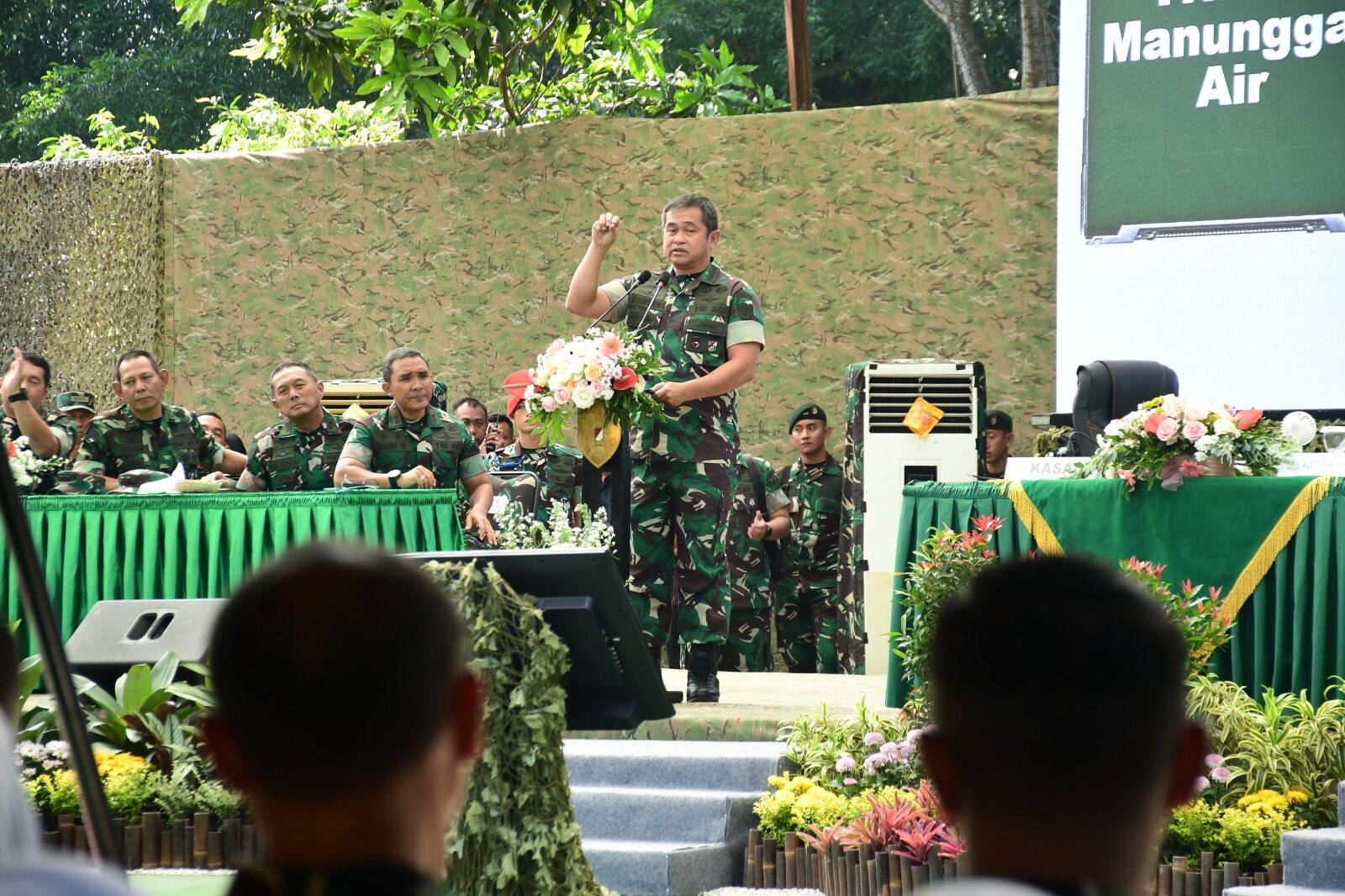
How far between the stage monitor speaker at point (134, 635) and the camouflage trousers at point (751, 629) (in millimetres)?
3865

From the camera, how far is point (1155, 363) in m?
7.76

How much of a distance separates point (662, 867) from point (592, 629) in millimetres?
1834

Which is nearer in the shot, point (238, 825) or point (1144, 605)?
point (1144, 605)

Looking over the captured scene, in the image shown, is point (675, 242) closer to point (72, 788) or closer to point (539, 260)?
point (72, 788)

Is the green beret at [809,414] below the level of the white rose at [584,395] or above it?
below

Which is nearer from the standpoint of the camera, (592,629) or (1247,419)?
(592,629)

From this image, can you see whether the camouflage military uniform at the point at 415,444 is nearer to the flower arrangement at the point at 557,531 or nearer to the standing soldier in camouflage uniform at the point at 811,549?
the flower arrangement at the point at 557,531

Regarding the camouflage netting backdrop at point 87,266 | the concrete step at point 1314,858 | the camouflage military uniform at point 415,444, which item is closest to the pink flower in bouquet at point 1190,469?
the concrete step at point 1314,858

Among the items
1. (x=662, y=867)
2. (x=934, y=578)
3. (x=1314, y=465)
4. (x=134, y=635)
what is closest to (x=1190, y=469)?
(x=1314, y=465)

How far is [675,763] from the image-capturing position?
6023 millimetres

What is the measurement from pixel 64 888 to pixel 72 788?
16.5ft

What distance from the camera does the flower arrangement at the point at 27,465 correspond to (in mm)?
7535

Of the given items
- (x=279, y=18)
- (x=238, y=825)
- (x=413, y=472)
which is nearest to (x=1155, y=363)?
(x=413, y=472)

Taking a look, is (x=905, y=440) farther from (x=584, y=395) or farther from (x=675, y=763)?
(x=675, y=763)
